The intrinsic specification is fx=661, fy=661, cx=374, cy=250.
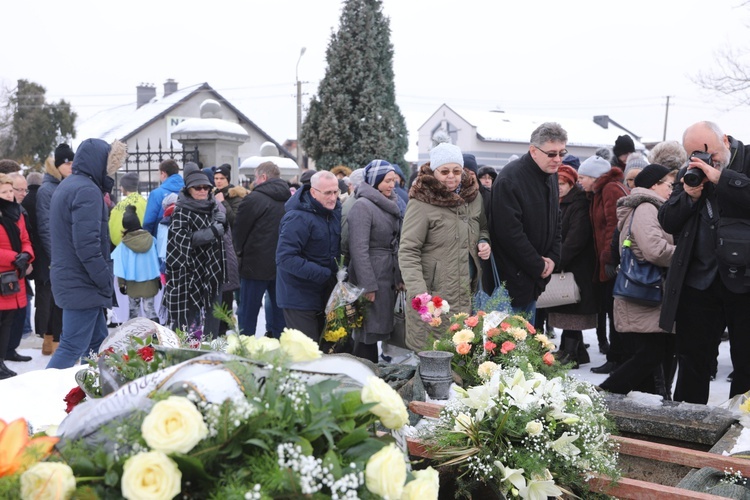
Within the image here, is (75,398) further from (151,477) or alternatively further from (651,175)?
(651,175)

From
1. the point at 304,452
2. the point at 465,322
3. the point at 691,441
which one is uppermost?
the point at 304,452

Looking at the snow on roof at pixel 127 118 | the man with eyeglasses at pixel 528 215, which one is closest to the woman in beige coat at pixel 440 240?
the man with eyeglasses at pixel 528 215

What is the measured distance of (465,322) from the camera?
3.38m

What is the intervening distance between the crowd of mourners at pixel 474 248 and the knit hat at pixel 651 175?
15 mm

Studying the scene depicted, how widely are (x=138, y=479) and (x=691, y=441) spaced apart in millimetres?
2820

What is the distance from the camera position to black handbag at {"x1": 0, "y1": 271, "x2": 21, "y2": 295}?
558 centimetres

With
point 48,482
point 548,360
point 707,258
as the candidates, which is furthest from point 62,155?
point 48,482

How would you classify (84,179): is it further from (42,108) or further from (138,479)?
(42,108)

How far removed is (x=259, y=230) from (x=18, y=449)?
5.34 metres

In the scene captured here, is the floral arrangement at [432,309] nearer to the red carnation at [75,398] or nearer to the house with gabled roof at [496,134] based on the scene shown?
the red carnation at [75,398]

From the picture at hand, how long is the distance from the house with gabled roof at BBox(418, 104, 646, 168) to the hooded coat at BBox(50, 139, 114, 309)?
3001cm

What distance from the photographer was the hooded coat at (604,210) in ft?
19.2

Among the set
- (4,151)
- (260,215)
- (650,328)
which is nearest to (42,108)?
(4,151)

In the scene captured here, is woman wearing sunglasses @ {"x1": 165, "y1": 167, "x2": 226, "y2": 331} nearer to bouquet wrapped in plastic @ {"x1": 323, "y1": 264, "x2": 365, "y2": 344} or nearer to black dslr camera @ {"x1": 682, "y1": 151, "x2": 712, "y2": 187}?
bouquet wrapped in plastic @ {"x1": 323, "y1": 264, "x2": 365, "y2": 344}
